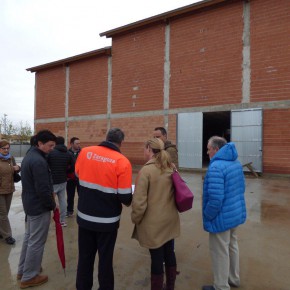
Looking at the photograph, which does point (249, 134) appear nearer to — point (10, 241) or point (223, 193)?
point (223, 193)

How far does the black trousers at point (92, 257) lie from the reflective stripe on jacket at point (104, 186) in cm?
11

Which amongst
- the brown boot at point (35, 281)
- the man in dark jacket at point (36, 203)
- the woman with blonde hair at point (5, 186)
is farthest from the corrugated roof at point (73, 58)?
the brown boot at point (35, 281)

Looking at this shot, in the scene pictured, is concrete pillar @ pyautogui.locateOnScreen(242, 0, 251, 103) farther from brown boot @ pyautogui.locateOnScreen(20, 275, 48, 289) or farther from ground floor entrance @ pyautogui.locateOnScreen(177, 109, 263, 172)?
brown boot @ pyautogui.locateOnScreen(20, 275, 48, 289)

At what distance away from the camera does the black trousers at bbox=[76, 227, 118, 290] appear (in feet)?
7.38

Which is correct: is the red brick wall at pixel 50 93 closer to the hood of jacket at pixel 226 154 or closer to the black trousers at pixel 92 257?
the black trousers at pixel 92 257

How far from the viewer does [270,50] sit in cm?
1010

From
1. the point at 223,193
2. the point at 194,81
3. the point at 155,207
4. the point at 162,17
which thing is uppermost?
the point at 162,17

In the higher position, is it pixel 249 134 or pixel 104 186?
pixel 249 134

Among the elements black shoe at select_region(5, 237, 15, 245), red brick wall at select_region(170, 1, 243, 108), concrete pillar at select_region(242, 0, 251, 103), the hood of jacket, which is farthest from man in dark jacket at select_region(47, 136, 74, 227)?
concrete pillar at select_region(242, 0, 251, 103)

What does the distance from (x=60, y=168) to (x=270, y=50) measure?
9.92 metres

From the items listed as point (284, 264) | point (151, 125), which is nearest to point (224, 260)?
point (284, 264)

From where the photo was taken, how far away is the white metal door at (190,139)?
12000 millimetres

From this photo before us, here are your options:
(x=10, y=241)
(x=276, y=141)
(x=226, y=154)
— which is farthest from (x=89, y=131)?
(x=226, y=154)

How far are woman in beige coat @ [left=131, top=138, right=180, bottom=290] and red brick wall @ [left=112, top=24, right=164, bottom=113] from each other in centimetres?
1091
